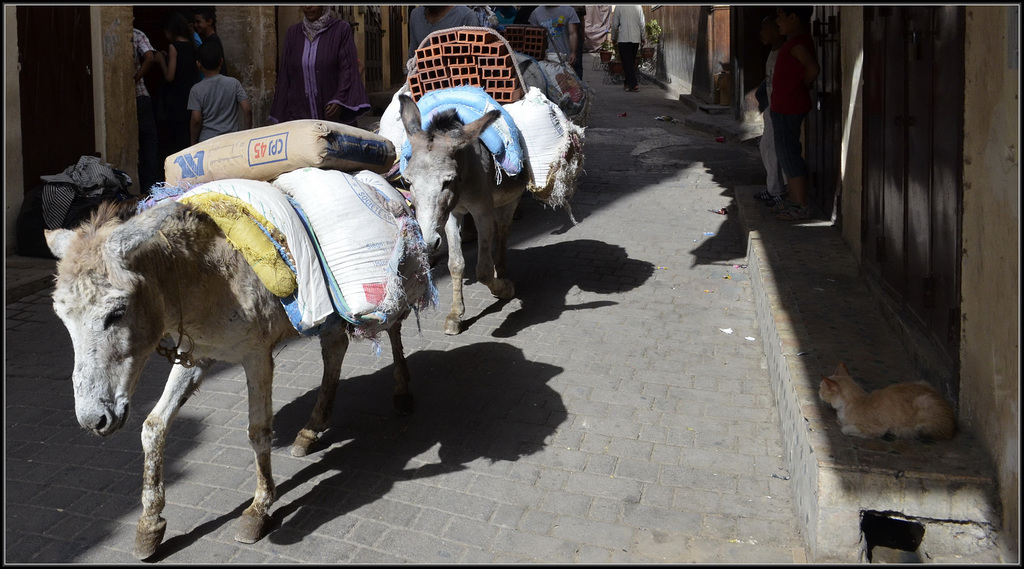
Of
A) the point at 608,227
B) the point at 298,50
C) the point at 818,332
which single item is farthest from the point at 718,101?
the point at 818,332

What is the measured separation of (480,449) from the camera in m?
4.52

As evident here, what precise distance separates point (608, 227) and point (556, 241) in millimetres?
779

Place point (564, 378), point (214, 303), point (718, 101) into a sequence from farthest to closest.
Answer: point (718, 101)
point (564, 378)
point (214, 303)

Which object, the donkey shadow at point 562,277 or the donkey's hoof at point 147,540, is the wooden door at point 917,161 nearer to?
the donkey shadow at point 562,277

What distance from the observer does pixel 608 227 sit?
9312 millimetres

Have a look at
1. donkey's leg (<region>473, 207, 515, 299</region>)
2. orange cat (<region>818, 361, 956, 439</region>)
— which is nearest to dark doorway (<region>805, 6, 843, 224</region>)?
donkey's leg (<region>473, 207, 515, 299</region>)

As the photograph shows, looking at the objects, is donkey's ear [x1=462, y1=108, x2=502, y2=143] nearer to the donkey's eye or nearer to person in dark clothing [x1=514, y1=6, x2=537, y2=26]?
the donkey's eye

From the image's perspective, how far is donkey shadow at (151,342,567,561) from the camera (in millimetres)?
3980

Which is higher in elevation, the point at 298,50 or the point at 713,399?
the point at 298,50

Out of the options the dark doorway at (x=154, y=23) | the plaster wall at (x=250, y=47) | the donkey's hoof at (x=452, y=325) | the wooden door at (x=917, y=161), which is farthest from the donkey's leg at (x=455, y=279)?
the plaster wall at (x=250, y=47)

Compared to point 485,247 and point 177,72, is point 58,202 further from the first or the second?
point 485,247

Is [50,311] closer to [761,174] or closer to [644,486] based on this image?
[644,486]

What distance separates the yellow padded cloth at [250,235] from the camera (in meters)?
3.54

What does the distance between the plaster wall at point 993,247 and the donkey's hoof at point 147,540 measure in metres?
3.38
